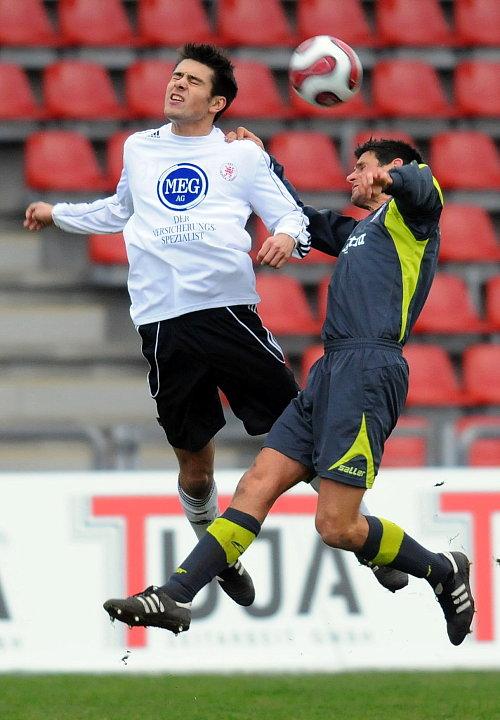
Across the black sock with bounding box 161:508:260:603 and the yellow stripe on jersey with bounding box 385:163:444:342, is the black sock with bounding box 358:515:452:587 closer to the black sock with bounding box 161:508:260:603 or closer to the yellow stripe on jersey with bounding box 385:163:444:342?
the black sock with bounding box 161:508:260:603

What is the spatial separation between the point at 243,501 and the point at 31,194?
521 centimetres

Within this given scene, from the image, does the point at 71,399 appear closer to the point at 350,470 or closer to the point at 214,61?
the point at 214,61

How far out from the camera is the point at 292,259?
10.2m

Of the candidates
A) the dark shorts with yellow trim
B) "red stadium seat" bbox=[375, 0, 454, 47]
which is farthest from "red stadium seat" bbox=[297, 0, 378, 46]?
the dark shorts with yellow trim

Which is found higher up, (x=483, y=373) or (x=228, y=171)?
(x=228, y=171)

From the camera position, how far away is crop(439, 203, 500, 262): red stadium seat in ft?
34.5

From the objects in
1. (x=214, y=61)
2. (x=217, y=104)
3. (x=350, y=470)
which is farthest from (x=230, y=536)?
(x=214, y=61)

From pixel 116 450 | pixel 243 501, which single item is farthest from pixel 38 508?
pixel 243 501

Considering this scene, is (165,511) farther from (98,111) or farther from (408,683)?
(98,111)

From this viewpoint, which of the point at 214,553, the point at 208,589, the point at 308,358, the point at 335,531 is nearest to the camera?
the point at 214,553

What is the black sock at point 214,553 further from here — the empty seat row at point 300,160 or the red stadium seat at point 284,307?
the empty seat row at point 300,160

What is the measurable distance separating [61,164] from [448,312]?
2.81 m

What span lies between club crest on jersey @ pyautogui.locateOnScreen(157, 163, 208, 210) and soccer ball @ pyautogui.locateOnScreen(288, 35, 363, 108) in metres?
0.62

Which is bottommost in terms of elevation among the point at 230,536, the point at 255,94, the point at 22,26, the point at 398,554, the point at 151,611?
the point at 151,611
